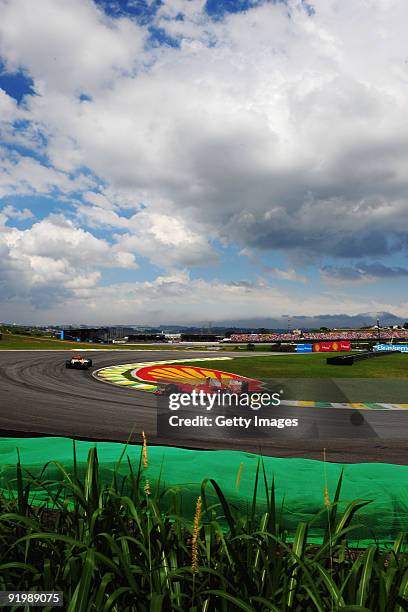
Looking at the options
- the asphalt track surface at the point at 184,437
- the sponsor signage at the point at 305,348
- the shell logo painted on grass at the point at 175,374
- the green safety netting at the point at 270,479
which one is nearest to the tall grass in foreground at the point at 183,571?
the green safety netting at the point at 270,479

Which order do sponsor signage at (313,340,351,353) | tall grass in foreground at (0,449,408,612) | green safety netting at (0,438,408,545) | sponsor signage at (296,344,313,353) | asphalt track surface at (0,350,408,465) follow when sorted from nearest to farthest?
tall grass in foreground at (0,449,408,612) → green safety netting at (0,438,408,545) → asphalt track surface at (0,350,408,465) → sponsor signage at (296,344,313,353) → sponsor signage at (313,340,351,353)

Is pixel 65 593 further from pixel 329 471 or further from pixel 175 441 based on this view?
pixel 175 441

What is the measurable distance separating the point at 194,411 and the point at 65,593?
15.5m

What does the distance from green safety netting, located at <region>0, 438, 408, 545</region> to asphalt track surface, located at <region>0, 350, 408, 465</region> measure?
2.24 metres

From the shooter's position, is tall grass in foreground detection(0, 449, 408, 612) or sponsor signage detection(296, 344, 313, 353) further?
sponsor signage detection(296, 344, 313, 353)

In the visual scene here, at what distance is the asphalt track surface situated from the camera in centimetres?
1312

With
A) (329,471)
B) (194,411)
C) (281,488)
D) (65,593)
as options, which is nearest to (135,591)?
(65,593)

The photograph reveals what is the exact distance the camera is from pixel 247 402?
19062mm

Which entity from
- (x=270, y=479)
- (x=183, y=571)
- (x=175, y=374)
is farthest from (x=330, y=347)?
(x=183, y=571)

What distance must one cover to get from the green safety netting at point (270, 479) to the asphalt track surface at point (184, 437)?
2.24 meters

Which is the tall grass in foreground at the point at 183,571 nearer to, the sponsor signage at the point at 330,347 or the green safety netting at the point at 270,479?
the green safety netting at the point at 270,479

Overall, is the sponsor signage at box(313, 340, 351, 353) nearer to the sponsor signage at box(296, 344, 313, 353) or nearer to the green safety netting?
the sponsor signage at box(296, 344, 313, 353)

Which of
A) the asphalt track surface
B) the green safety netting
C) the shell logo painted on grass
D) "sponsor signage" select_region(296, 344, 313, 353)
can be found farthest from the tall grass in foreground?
"sponsor signage" select_region(296, 344, 313, 353)

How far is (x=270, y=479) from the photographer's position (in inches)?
309
